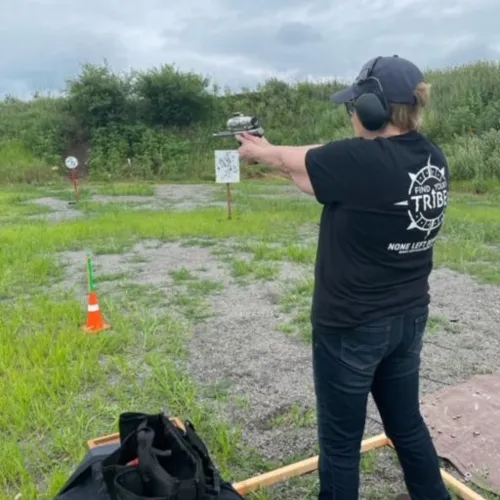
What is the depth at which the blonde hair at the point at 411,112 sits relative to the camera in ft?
5.65

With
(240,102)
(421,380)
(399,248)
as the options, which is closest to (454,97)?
(240,102)

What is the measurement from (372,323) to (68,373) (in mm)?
2180

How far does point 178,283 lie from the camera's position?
18.4 feet

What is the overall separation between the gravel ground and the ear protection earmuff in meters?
1.50

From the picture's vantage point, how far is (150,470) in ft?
5.29

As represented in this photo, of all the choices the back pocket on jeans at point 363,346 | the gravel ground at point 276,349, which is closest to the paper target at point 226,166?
the gravel ground at point 276,349

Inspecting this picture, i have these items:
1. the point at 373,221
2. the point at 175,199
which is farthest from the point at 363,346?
the point at 175,199

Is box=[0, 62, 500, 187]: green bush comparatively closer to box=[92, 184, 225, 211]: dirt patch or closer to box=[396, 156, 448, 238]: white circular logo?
→ box=[92, 184, 225, 211]: dirt patch

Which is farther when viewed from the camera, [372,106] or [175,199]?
[175,199]

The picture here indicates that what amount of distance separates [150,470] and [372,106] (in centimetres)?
119

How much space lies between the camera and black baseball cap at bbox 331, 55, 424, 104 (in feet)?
5.58

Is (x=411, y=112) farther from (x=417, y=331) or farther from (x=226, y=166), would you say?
(x=226, y=166)

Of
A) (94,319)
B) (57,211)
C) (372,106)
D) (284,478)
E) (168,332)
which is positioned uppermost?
(372,106)

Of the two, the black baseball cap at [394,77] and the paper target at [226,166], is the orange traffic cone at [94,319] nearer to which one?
the black baseball cap at [394,77]
